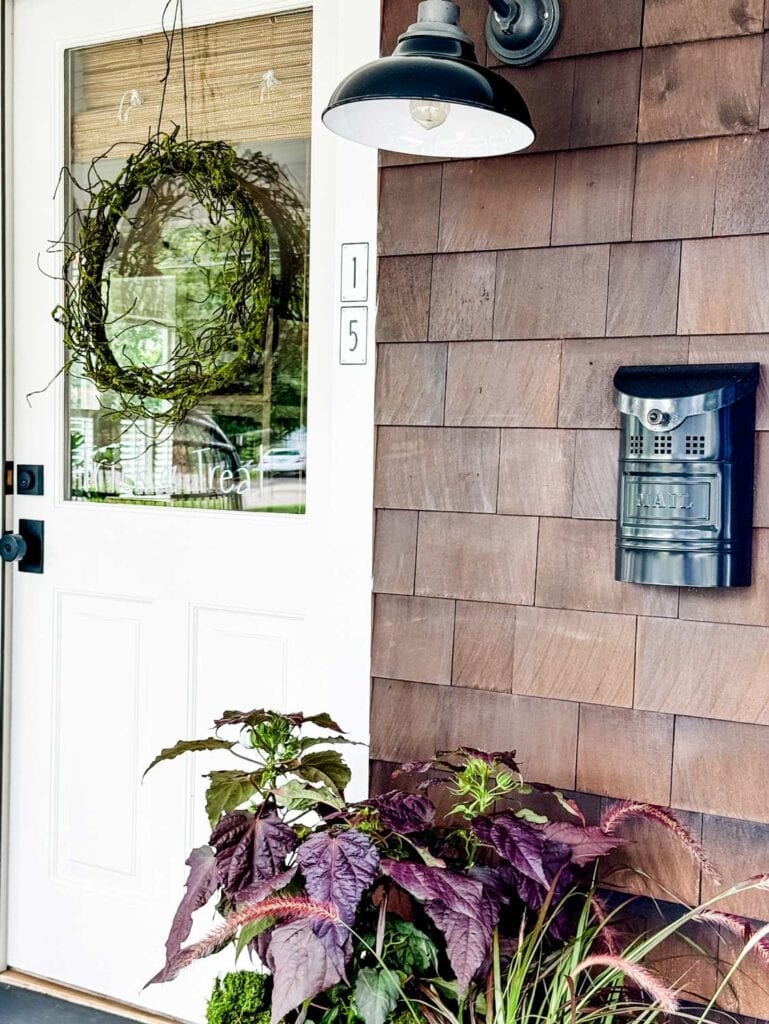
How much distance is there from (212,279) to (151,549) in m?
0.59

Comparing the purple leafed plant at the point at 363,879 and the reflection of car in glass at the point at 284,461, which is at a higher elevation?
the reflection of car in glass at the point at 284,461

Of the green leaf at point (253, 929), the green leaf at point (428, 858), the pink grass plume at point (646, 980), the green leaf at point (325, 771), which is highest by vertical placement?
the green leaf at point (325, 771)

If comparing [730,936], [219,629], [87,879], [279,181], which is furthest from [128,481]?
[730,936]

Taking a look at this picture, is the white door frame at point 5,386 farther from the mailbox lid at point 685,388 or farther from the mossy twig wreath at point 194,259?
the mailbox lid at point 685,388

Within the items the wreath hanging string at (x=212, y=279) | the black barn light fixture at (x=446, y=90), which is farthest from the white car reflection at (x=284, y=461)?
the black barn light fixture at (x=446, y=90)

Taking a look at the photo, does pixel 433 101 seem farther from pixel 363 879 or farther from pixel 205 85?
pixel 363 879

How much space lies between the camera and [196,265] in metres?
2.18

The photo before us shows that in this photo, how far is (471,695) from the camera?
1818mm

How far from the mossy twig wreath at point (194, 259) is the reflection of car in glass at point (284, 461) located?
0.58 ft

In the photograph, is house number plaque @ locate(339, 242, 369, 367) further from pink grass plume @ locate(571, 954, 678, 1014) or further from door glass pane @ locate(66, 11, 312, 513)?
pink grass plume @ locate(571, 954, 678, 1014)

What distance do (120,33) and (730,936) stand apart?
2.10 metres

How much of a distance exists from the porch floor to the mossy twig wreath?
1282mm

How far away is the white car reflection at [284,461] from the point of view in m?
2.10

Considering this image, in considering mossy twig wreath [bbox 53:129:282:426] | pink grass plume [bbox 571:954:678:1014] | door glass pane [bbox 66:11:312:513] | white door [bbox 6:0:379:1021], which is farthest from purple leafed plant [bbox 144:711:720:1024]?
mossy twig wreath [bbox 53:129:282:426]
